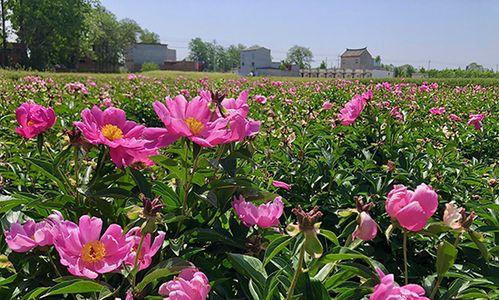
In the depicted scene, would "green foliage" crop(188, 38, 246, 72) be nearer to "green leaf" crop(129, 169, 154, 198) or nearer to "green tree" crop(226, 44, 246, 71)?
"green tree" crop(226, 44, 246, 71)

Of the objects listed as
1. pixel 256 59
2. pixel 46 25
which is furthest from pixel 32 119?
pixel 256 59

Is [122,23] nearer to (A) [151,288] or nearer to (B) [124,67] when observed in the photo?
(B) [124,67]

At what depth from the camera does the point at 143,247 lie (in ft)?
3.03

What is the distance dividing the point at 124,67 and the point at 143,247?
70291mm

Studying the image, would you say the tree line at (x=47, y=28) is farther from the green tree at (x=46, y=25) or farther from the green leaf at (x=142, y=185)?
the green leaf at (x=142, y=185)

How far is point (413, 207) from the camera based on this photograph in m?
0.86

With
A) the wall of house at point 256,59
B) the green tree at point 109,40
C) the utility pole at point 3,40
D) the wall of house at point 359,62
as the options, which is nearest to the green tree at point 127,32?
the green tree at point 109,40

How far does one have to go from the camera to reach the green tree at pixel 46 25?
4206cm

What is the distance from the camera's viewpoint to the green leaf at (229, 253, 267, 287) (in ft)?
2.99

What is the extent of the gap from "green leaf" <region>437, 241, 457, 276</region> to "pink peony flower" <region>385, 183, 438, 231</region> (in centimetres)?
6

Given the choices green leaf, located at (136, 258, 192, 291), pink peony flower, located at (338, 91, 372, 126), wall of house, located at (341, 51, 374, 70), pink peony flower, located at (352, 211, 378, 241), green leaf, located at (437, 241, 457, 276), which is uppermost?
wall of house, located at (341, 51, 374, 70)

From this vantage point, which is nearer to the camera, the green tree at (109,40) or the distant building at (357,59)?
the green tree at (109,40)

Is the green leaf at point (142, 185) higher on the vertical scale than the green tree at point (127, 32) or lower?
lower

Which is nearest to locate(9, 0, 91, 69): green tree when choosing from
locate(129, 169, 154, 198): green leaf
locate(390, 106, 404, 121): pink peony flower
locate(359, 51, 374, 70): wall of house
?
locate(390, 106, 404, 121): pink peony flower
